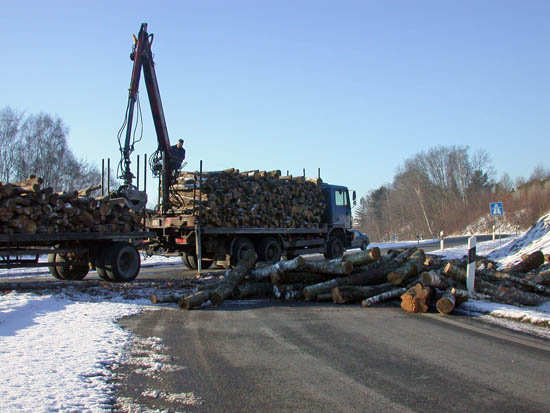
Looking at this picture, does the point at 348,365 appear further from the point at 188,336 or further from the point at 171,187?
the point at 171,187

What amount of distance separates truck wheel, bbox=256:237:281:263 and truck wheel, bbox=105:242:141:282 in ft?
16.4

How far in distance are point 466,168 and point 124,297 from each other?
7393cm

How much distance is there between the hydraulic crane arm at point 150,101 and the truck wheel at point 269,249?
12.0 feet

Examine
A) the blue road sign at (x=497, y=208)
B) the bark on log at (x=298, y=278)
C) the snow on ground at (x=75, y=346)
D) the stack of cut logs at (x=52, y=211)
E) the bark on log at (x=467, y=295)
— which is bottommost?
the snow on ground at (x=75, y=346)

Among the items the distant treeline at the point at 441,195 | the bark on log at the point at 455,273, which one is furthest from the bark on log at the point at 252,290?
the distant treeline at the point at 441,195

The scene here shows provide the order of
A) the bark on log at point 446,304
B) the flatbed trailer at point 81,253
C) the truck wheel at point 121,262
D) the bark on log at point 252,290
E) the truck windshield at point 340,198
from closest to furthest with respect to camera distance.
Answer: the bark on log at point 446,304 → the bark on log at point 252,290 → the flatbed trailer at point 81,253 → the truck wheel at point 121,262 → the truck windshield at point 340,198

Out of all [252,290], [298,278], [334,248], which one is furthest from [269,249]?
[252,290]

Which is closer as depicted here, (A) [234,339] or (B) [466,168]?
(A) [234,339]

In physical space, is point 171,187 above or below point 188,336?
above

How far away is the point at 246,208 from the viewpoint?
16.6 meters

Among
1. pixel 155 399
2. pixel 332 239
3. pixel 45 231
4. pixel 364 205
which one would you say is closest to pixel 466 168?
pixel 364 205

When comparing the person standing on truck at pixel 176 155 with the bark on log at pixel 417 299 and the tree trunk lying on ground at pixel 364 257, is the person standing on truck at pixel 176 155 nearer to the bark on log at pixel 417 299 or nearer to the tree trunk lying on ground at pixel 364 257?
the tree trunk lying on ground at pixel 364 257

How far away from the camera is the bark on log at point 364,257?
9859mm

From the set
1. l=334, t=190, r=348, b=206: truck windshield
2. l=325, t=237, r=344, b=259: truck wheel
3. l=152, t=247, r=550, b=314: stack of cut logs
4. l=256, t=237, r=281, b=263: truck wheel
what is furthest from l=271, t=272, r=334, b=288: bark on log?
l=334, t=190, r=348, b=206: truck windshield
